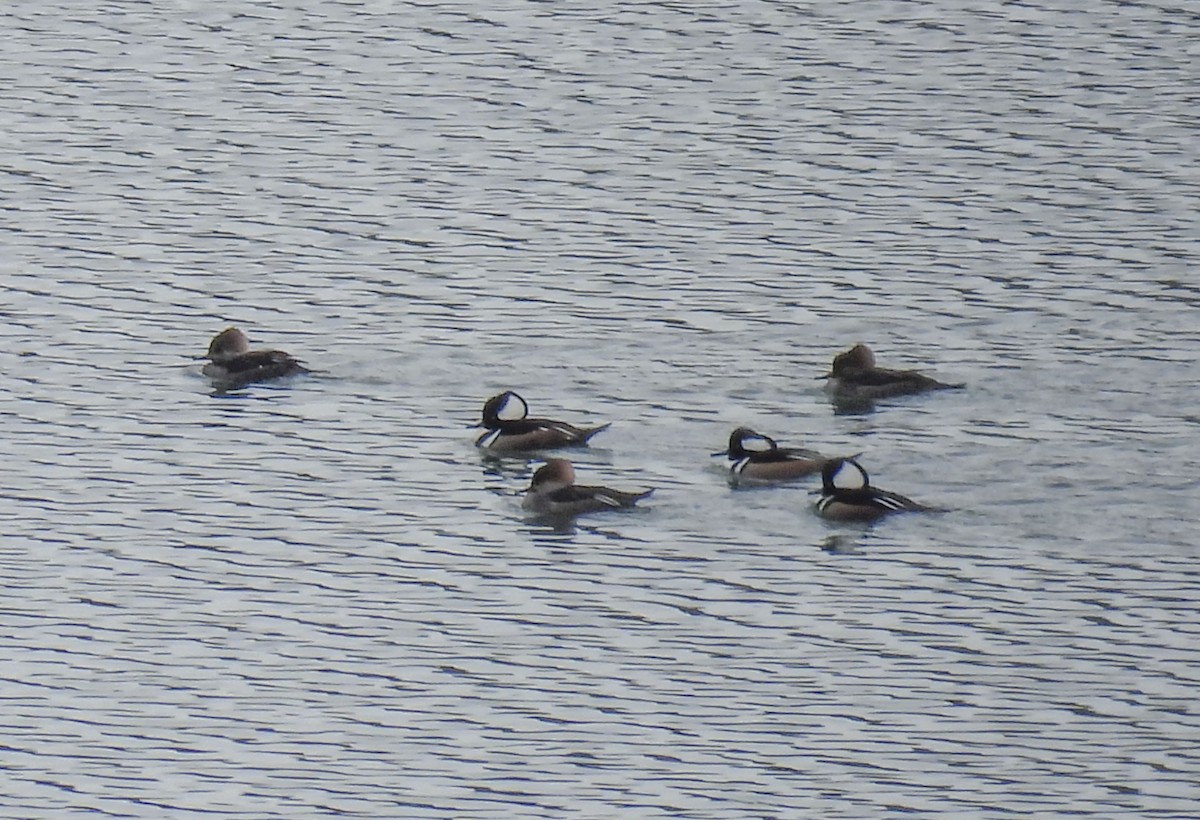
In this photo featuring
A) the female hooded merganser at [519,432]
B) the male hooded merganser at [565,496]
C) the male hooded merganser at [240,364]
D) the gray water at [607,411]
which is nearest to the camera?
the gray water at [607,411]

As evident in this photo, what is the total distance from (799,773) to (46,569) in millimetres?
6226

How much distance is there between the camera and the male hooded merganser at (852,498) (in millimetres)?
18594

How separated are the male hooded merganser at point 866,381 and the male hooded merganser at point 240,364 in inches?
184

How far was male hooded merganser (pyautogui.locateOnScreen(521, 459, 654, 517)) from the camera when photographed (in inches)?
749

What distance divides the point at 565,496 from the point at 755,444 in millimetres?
1558

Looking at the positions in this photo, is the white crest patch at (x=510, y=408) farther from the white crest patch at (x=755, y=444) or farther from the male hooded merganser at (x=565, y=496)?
the white crest patch at (x=755, y=444)

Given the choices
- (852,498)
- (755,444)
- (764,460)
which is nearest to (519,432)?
(755,444)

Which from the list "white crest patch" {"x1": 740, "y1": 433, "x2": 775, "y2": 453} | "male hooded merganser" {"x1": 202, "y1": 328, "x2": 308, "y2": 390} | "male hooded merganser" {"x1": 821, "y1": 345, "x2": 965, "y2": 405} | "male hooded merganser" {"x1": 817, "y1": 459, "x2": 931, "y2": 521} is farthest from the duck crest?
"male hooded merganser" {"x1": 817, "y1": 459, "x2": 931, "y2": 521}

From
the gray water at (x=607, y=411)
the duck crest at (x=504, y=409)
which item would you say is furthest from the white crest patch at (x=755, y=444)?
the duck crest at (x=504, y=409)

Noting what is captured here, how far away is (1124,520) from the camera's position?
59.2ft

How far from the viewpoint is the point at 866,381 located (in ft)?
69.2

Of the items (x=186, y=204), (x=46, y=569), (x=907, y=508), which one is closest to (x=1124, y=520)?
(x=907, y=508)

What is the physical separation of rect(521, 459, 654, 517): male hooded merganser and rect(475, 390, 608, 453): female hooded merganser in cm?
99

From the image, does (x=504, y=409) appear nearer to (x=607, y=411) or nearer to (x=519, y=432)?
(x=519, y=432)
